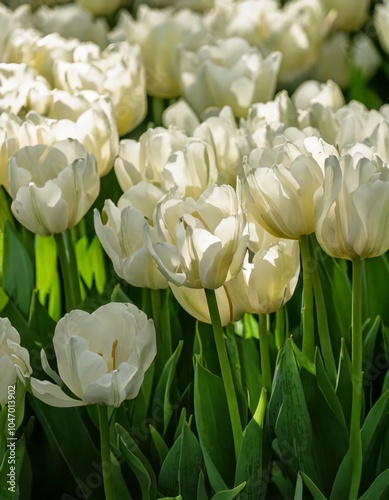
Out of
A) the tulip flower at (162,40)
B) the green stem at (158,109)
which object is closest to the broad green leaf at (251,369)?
the tulip flower at (162,40)

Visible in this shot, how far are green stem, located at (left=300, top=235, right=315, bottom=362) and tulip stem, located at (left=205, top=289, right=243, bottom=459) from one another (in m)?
0.12

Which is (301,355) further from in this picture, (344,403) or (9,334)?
(9,334)

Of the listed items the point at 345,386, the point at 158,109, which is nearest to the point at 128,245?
the point at 345,386

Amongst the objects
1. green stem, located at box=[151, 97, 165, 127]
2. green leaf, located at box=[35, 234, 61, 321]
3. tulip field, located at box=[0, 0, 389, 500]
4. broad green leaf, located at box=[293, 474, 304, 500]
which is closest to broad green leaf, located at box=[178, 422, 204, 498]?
tulip field, located at box=[0, 0, 389, 500]

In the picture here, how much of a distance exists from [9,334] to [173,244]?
7.2 inches

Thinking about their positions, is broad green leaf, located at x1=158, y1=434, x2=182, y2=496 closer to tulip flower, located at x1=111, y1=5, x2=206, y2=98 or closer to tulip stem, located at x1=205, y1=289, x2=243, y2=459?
tulip stem, located at x1=205, y1=289, x2=243, y2=459

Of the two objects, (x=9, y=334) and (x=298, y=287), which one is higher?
(x=9, y=334)

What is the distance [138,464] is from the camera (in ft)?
2.98

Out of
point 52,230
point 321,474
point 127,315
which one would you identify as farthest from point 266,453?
point 52,230

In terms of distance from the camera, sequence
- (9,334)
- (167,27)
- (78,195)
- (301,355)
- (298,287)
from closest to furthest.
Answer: (9,334) → (301,355) → (78,195) → (298,287) → (167,27)

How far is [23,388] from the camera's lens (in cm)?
86

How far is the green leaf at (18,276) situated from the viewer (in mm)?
1248

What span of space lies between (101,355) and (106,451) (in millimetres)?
95

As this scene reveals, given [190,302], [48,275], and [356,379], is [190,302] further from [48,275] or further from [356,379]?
[48,275]
